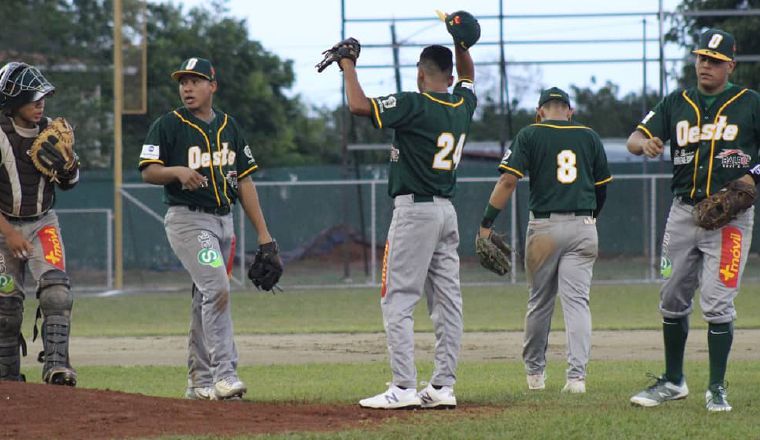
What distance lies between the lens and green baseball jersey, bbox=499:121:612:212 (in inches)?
352

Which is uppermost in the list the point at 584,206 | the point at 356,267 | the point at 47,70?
the point at 47,70

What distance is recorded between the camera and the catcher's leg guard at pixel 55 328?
7.81 meters

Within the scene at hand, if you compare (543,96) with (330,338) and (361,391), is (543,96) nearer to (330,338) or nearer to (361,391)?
(361,391)

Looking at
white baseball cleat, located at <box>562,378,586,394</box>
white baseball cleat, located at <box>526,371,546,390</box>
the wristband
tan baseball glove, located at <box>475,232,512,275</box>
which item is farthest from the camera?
white baseball cleat, located at <box>526,371,546,390</box>

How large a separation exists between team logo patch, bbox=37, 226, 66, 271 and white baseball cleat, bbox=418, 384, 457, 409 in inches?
100

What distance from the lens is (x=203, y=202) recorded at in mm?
8344

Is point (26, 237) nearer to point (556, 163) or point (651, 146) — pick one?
point (556, 163)

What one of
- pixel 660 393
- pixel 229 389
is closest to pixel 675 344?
pixel 660 393

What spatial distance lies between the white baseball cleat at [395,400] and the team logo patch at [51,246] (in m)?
2.27

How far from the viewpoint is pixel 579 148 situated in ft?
29.5

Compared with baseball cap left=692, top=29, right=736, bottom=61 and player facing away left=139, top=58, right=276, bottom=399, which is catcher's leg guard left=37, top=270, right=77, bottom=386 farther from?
baseball cap left=692, top=29, right=736, bottom=61

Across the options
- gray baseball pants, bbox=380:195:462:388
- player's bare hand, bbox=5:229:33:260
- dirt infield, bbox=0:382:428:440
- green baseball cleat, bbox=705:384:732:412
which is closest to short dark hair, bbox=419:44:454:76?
gray baseball pants, bbox=380:195:462:388

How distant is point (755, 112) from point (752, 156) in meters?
0.27

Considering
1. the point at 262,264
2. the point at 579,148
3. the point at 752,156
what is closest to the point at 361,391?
the point at 262,264
